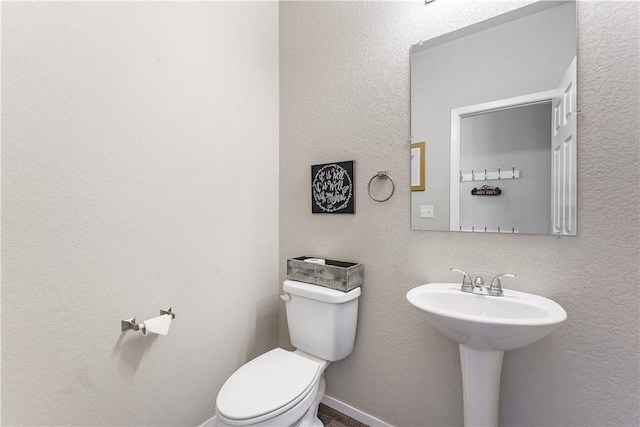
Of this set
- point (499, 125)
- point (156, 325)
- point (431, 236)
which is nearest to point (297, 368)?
point (156, 325)

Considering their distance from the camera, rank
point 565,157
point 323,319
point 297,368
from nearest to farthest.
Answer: point 565,157, point 297,368, point 323,319

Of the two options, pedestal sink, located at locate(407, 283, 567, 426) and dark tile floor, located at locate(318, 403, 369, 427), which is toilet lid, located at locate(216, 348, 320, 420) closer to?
dark tile floor, located at locate(318, 403, 369, 427)

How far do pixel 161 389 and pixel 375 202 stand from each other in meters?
1.34

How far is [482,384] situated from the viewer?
1.05 metres

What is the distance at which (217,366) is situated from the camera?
1.49 m

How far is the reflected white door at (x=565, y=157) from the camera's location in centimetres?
102

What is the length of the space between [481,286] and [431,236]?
0.29 metres

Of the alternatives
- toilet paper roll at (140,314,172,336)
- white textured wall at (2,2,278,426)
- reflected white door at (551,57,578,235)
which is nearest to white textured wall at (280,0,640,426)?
reflected white door at (551,57,578,235)

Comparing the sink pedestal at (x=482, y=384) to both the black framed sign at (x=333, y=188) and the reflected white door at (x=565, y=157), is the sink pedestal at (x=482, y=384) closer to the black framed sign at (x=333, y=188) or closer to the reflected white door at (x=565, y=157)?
the reflected white door at (x=565, y=157)

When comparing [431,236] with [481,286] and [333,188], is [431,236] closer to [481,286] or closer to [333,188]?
[481,286]

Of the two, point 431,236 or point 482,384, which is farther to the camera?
point 431,236

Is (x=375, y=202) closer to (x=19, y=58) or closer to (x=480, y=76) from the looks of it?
(x=480, y=76)

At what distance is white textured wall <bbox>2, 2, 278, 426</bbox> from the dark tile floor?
53 centimetres

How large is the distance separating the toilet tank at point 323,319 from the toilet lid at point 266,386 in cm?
11
